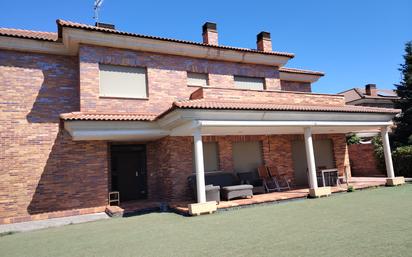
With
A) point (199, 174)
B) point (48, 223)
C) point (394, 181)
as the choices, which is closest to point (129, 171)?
point (48, 223)

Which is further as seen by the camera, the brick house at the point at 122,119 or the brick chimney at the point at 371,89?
the brick chimney at the point at 371,89

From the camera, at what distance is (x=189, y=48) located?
44.0 ft

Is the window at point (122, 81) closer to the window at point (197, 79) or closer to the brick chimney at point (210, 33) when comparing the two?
the window at point (197, 79)

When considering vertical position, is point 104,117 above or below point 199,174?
above

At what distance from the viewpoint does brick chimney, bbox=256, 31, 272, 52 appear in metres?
16.9

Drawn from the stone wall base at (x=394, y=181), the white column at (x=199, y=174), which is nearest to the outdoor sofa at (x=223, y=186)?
the white column at (x=199, y=174)

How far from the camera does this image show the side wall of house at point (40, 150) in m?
10.7

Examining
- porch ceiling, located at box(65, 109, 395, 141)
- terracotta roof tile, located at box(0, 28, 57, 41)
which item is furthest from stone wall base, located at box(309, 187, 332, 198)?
terracotta roof tile, located at box(0, 28, 57, 41)

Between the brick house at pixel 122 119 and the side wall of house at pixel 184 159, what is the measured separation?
4cm

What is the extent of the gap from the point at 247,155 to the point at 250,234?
25.6ft

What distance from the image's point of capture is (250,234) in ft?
20.1

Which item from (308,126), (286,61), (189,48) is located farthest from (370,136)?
(189,48)

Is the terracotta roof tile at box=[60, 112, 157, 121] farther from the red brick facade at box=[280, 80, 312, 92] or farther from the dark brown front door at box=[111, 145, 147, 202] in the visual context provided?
the red brick facade at box=[280, 80, 312, 92]

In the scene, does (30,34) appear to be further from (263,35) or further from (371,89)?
(371,89)
